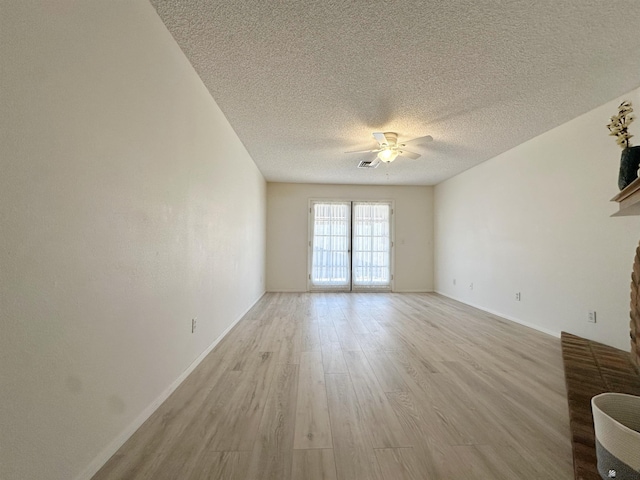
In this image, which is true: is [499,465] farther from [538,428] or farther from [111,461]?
[111,461]

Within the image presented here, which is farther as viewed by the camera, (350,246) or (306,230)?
(350,246)

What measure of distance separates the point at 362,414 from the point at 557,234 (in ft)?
10.7

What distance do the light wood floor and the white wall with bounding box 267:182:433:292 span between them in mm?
3358

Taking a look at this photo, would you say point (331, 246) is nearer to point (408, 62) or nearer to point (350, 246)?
point (350, 246)

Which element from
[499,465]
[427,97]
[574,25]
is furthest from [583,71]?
[499,465]

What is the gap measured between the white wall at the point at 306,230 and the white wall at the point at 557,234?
62.2 inches

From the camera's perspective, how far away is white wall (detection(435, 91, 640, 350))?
2.76 meters

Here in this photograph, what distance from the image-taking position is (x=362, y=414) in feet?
5.49

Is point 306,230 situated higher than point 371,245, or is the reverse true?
point 306,230

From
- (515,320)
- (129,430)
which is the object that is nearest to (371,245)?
(515,320)

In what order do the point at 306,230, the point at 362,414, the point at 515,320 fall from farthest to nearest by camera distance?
the point at 306,230 → the point at 515,320 → the point at 362,414

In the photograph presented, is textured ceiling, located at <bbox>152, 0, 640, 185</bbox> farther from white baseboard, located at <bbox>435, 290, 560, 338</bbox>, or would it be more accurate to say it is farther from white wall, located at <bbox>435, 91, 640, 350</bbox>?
white baseboard, located at <bbox>435, 290, 560, 338</bbox>

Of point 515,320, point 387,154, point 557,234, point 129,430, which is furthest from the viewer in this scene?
point 515,320

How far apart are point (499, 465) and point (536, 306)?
3.05m
